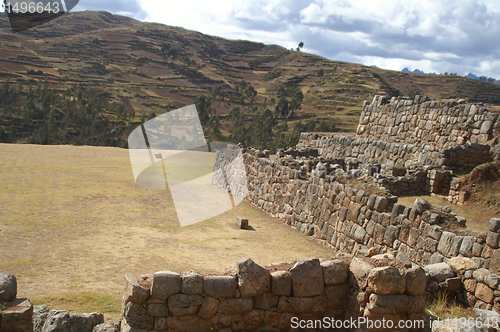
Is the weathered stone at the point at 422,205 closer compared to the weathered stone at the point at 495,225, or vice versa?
the weathered stone at the point at 495,225

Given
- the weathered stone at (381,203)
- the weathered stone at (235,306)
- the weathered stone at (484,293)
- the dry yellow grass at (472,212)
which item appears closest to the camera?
the weathered stone at (235,306)

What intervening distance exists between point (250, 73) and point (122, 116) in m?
84.8

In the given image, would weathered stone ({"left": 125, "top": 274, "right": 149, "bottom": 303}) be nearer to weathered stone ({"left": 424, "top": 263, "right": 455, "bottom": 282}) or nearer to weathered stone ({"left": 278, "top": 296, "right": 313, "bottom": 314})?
weathered stone ({"left": 278, "top": 296, "right": 313, "bottom": 314})

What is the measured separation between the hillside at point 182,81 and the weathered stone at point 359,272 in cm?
5629

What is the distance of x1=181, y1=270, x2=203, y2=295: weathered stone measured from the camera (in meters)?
5.55

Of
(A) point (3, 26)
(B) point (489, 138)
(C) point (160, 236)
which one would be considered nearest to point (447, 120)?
(B) point (489, 138)

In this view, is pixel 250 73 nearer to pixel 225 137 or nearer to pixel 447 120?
pixel 225 137

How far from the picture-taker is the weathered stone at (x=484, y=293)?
6.23m

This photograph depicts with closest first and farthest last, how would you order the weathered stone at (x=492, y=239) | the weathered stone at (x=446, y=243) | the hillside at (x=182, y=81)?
the weathered stone at (x=492, y=239) < the weathered stone at (x=446, y=243) < the hillside at (x=182, y=81)

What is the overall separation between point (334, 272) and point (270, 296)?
1.05 m

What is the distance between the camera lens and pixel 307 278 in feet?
19.8

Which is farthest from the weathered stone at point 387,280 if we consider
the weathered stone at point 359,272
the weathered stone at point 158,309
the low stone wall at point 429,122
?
the low stone wall at point 429,122

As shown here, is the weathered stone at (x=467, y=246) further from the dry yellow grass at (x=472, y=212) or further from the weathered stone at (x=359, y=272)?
the dry yellow grass at (x=472, y=212)

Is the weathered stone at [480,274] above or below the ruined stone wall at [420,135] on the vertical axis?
below
